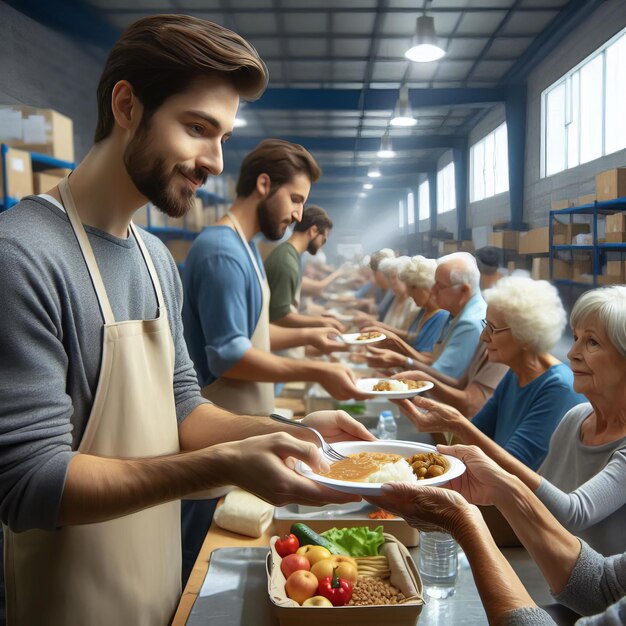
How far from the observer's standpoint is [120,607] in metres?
1.22

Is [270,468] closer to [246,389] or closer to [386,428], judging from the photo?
[246,389]

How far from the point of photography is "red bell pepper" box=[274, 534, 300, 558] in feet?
4.45

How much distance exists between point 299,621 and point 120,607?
0.37 m

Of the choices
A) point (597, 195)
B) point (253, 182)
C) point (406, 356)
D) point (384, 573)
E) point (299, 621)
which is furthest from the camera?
point (406, 356)

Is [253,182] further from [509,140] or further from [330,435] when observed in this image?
[330,435]

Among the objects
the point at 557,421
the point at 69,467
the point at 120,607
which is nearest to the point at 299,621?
the point at 120,607

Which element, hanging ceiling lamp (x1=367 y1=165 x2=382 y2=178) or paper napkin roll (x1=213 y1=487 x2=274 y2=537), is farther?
hanging ceiling lamp (x1=367 y1=165 x2=382 y2=178)

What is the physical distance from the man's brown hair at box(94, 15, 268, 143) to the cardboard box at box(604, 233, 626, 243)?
Result: 0.93m

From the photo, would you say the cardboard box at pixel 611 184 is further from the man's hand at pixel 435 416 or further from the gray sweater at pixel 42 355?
the gray sweater at pixel 42 355

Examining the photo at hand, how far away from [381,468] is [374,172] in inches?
51.9

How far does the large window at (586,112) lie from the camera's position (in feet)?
4.64

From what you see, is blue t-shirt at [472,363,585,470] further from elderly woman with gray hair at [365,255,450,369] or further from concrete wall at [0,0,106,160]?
concrete wall at [0,0,106,160]

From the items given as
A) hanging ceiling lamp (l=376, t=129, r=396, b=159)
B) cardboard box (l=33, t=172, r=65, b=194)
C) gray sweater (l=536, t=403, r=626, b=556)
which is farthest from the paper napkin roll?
cardboard box (l=33, t=172, r=65, b=194)

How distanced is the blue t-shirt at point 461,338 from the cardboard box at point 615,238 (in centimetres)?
46
